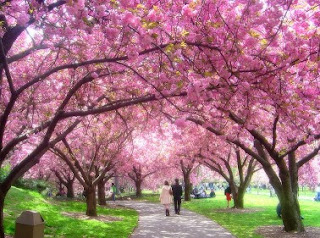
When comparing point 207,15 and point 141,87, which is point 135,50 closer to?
point 207,15

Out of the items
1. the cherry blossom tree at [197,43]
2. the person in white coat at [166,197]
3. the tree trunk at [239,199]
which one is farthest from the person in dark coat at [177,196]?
the cherry blossom tree at [197,43]

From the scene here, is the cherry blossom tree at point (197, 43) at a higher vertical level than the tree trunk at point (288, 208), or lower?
higher

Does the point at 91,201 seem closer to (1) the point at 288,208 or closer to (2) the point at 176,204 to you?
(2) the point at 176,204

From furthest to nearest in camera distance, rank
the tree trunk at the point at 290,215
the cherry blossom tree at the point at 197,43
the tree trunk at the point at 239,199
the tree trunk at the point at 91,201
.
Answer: the tree trunk at the point at 239,199 → the tree trunk at the point at 91,201 → the tree trunk at the point at 290,215 → the cherry blossom tree at the point at 197,43

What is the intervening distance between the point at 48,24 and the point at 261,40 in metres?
3.63

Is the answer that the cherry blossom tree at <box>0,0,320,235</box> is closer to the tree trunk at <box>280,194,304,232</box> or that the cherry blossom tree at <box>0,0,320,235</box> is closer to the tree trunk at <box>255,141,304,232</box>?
the tree trunk at <box>255,141,304,232</box>

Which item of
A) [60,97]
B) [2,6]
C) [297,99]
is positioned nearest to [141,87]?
[60,97]

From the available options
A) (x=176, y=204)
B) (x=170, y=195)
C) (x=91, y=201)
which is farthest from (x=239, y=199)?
(x=91, y=201)

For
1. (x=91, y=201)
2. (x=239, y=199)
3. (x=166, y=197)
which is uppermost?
(x=166, y=197)

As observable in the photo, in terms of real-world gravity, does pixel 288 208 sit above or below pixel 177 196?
below

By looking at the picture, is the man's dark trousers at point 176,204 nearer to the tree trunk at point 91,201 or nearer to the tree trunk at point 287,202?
the tree trunk at point 91,201

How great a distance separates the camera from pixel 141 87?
9.31 meters

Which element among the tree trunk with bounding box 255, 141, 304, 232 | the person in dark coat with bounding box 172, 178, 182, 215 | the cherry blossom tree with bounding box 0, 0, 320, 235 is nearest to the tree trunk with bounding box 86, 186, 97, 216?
the person in dark coat with bounding box 172, 178, 182, 215

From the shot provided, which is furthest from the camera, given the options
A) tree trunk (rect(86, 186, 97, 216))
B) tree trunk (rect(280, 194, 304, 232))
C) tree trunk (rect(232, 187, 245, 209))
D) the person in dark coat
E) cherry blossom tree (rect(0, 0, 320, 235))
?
tree trunk (rect(232, 187, 245, 209))
